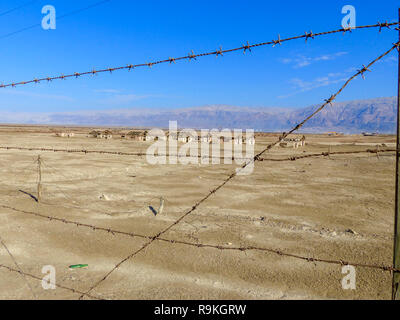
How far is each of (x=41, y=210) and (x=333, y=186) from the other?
434 inches

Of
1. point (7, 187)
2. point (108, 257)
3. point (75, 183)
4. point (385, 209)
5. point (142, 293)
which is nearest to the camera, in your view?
point (142, 293)

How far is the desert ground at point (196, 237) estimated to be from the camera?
4.93 meters

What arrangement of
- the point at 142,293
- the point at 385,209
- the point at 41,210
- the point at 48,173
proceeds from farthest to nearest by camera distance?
the point at 48,173 < the point at 385,209 < the point at 41,210 < the point at 142,293

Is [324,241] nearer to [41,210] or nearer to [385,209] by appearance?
[385,209]

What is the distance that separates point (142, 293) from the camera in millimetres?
4723

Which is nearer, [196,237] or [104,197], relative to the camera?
[196,237]

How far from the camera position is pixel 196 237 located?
23.0ft

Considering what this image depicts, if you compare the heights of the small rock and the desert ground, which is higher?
the small rock

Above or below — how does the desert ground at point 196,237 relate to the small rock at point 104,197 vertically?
below

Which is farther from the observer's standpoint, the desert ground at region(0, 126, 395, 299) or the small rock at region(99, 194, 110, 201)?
the small rock at region(99, 194, 110, 201)

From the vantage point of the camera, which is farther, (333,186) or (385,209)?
(333,186)

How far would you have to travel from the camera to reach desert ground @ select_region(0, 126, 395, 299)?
4.93m

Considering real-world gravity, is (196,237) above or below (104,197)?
below
